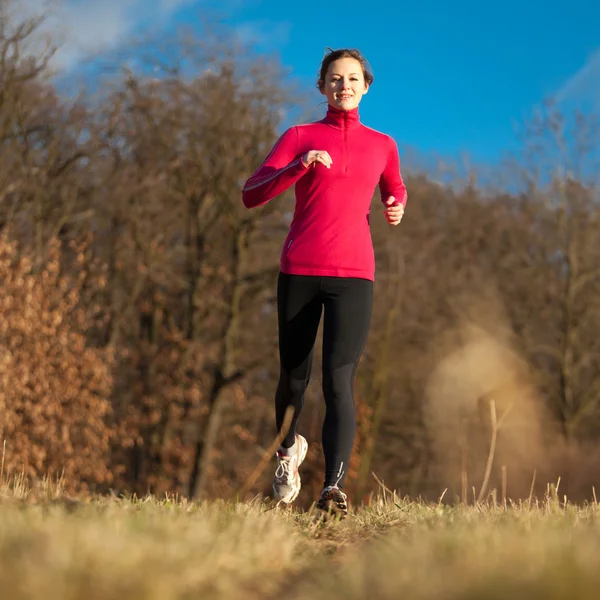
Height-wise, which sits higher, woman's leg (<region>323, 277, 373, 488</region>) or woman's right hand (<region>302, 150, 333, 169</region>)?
woman's right hand (<region>302, 150, 333, 169</region>)

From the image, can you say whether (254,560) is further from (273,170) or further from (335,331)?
(273,170)

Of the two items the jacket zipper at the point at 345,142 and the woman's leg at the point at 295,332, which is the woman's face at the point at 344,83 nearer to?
the jacket zipper at the point at 345,142

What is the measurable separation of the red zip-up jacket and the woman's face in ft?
0.18

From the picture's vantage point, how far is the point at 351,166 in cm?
439

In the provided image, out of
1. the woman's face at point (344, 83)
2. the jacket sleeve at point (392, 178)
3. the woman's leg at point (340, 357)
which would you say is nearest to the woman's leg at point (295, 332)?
the woman's leg at point (340, 357)

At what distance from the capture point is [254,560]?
2613 millimetres

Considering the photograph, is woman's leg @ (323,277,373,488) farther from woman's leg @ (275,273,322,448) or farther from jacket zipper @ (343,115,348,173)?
jacket zipper @ (343,115,348,173)

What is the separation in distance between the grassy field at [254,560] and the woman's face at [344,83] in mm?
2216

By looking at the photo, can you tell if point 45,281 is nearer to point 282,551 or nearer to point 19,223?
point 19,223

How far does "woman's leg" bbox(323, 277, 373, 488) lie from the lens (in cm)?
436

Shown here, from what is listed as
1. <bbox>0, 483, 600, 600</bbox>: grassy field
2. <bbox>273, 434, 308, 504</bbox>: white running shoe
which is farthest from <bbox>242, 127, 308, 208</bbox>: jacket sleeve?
<bbox>0, 483, 600, 600</bbox>: grassy field

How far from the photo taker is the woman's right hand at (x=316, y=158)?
4129 millimetres

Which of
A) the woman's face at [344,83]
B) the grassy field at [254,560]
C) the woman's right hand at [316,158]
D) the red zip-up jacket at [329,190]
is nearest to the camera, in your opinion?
the grassy field at [254,560]

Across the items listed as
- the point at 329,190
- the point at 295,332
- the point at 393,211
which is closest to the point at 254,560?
the point at 295,332
